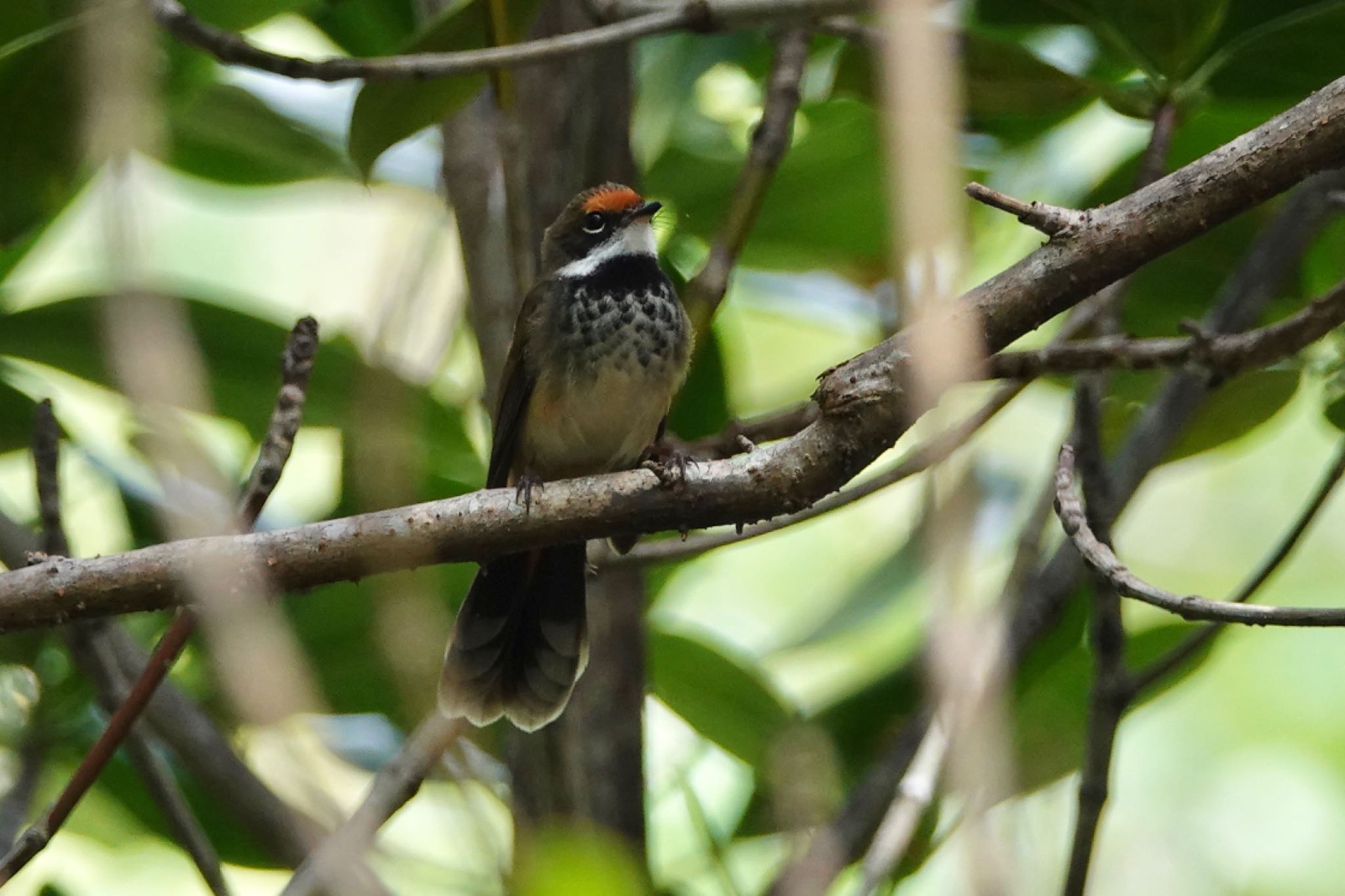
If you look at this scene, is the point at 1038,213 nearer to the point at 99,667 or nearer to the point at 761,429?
the point at 761,429

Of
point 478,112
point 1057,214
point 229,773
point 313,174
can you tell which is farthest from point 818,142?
point 229,773

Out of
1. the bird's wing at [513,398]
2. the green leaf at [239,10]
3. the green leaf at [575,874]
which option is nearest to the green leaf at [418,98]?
the green leaf at [239,10]

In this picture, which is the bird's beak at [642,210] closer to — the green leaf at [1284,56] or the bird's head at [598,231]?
the bird's head at [598,231]

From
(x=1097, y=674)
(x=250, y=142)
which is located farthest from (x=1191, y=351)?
(x=250, y=142)

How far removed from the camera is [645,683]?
3.45m

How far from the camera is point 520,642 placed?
3.59 meters

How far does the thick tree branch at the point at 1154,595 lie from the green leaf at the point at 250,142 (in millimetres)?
2158

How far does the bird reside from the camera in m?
3.58

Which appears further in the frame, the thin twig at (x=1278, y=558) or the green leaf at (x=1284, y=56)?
the green leaf at (x=1284, y=56)

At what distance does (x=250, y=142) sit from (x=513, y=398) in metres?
0.94

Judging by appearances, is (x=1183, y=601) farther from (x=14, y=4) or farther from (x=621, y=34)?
(x=14, y=4)

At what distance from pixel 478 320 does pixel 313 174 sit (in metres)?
0.71

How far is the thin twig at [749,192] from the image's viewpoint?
3.19 metres

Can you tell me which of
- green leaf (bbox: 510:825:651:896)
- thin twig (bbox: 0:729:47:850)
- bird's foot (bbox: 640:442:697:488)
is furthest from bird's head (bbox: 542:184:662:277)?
green leaf (bbox: 510:825:651:896)
